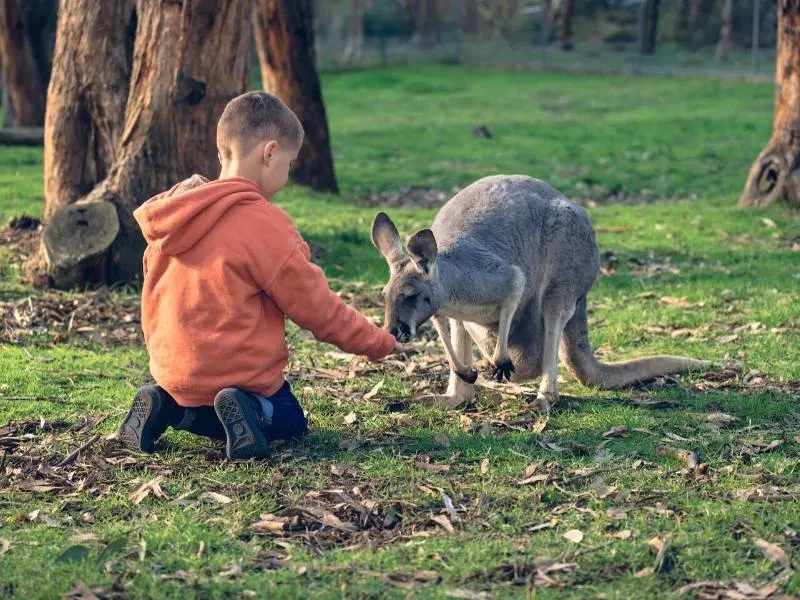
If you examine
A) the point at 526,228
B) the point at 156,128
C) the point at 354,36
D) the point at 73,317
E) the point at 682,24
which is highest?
the point at 682,24

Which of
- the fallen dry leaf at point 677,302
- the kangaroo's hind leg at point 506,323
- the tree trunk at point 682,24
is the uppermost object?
the tree trunk at point 682,24

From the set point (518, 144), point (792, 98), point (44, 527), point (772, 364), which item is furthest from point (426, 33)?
point (44, 527)

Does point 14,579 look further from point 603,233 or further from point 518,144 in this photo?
point 518,144

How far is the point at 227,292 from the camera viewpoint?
175 inches

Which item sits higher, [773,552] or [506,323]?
[506,323]

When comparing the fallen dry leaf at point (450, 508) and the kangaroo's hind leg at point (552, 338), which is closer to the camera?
the fallen dry leaf at point (450, 508)

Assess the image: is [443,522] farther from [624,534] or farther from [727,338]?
[727,338]

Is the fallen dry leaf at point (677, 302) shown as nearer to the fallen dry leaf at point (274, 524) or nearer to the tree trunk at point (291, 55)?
the fallen dry leaf at point (274, 524)

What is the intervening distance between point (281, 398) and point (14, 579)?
146 cm

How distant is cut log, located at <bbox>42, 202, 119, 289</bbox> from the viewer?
7.40 metres

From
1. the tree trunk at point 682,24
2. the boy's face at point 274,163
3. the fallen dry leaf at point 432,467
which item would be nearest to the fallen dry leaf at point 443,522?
the fallen dry leaf at point 432,467

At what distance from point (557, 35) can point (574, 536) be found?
112 feet

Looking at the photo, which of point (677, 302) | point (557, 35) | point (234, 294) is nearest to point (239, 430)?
point (234, 294)

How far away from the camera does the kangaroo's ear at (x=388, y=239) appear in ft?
16.0
